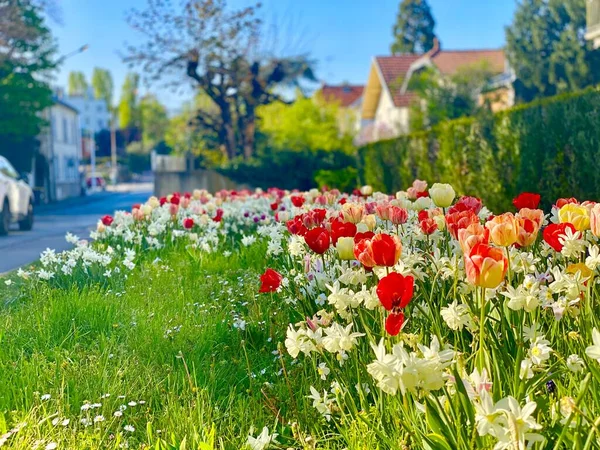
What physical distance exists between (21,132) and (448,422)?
1280 inches

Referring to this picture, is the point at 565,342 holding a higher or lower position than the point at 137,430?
higher

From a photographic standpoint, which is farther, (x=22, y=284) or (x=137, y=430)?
(x=22, y=284)

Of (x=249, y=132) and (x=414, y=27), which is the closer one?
(x=249, y=132)

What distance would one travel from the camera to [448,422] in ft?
7.52

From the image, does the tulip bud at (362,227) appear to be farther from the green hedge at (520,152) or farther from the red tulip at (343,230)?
the green hedge at (520,152)

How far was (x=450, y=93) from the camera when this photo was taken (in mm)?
31844

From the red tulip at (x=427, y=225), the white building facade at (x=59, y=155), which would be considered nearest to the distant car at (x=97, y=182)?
the white building facade at (x=59, y=155)

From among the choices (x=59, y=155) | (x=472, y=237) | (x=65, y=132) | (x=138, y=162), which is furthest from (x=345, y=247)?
(x=138, y=162)

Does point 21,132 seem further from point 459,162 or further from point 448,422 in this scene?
point 448,422

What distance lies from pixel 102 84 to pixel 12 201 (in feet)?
411

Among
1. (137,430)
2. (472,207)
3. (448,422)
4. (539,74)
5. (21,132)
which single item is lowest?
(137,430)

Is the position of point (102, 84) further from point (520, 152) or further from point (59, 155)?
point (520, 152)

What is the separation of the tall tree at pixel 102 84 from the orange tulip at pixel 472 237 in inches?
5452

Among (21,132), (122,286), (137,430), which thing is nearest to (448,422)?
(137,430)
